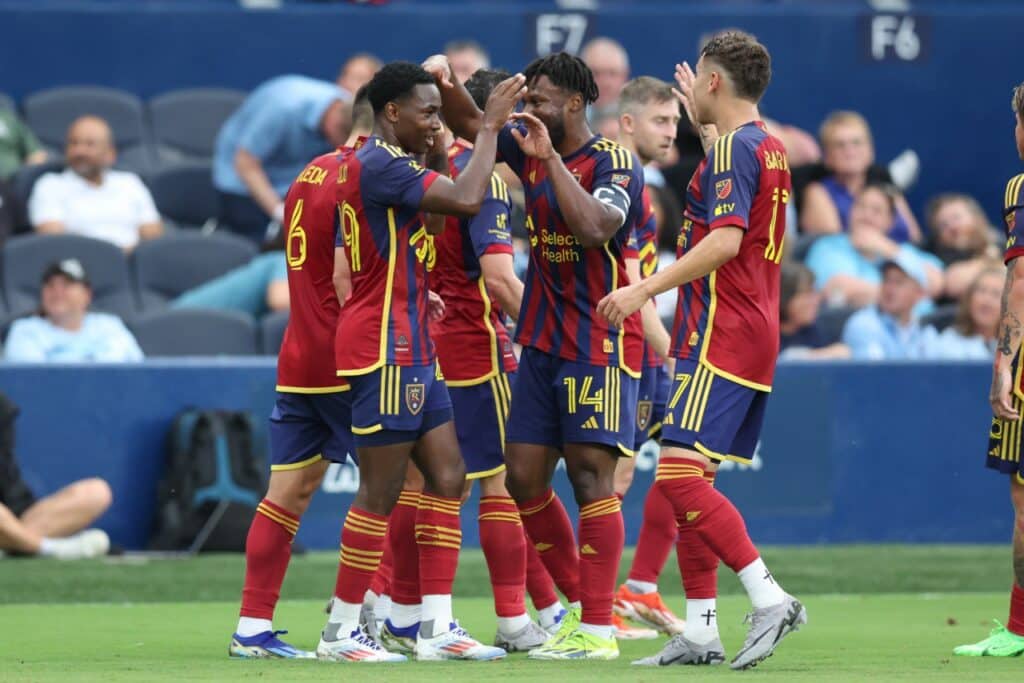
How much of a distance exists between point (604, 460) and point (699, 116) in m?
1.36

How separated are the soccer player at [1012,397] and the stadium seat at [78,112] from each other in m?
8.92

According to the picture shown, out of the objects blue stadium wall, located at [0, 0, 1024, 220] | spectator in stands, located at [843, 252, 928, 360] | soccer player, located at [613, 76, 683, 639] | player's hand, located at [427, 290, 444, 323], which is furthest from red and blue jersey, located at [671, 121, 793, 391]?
blue stadium wall, located at [0, 0, 1024, 220]

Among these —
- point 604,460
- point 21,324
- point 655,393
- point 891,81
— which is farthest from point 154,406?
point 891,81

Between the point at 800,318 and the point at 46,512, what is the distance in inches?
199

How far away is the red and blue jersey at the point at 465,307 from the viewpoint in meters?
7.57

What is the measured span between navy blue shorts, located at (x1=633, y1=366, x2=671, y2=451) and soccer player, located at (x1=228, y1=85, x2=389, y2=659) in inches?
60.2

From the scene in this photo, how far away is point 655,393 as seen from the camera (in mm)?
8625

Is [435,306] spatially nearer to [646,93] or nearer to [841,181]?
[646,93]

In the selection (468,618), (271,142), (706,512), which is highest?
(271,142)

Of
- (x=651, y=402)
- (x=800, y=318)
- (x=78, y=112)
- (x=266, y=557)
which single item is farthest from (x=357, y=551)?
(x=78, y=112)

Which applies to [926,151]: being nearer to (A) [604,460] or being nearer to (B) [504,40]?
(B) [504,40]

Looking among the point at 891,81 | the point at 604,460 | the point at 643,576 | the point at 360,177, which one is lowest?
the point at 643,576

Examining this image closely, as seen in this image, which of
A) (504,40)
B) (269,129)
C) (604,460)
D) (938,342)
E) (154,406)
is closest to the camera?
(604,460)

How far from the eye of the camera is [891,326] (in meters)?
13.0
